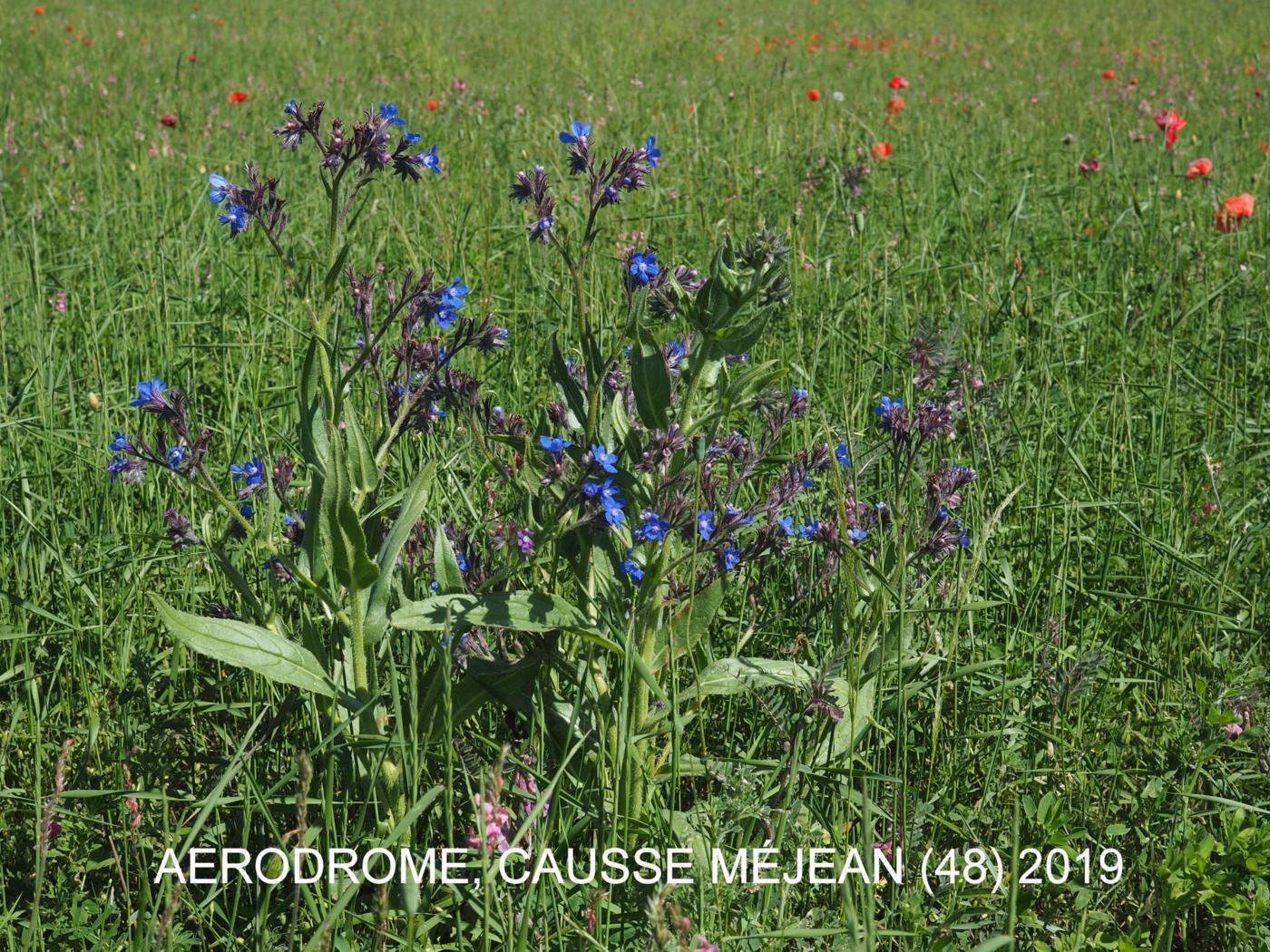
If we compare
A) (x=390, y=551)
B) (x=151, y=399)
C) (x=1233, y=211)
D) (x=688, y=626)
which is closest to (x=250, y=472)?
(x=151, y=399)

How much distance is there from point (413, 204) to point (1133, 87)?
6.46 meters

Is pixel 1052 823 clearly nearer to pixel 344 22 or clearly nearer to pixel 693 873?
pixel 693 873

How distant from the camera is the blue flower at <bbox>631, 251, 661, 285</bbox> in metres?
1.60

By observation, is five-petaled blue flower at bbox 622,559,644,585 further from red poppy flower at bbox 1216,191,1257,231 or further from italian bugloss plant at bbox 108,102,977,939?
red poppy flower at bbox 1216,191,1257,231

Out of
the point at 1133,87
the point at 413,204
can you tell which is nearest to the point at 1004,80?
the point at 1133,87

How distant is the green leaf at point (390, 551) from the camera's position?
59.3 inches

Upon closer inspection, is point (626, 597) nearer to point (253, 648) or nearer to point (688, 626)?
point (688, 626)

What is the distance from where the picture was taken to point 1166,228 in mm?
3939

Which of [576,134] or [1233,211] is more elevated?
[1233,211]

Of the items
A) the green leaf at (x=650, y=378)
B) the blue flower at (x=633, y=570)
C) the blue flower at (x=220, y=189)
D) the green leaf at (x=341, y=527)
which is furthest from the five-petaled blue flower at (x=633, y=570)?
the blue flower at (x=220, y=189)

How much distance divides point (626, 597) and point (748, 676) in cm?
24

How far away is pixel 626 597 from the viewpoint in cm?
175

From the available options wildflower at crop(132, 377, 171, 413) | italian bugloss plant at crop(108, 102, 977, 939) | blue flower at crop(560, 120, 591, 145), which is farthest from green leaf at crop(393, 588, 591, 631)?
blue flower at crop(560, 120, 591, 145)

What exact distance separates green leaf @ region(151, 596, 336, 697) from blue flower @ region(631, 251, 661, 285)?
712 millimetres
